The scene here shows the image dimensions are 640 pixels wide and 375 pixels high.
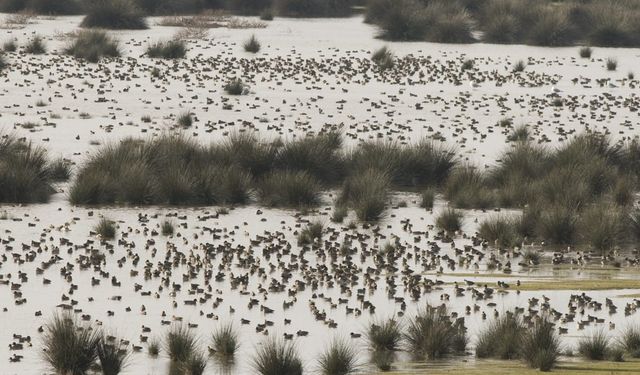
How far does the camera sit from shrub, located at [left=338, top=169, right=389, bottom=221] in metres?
18.3

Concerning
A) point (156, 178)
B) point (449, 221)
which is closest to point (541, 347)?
point (449, 221)

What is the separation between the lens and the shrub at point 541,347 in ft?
38.0

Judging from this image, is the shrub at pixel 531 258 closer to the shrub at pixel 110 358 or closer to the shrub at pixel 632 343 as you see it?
the shrub at pixel 632 343

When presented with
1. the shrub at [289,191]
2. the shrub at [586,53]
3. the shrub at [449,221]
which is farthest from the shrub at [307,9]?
the shrub at [449,221]

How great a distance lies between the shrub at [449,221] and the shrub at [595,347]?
17.2 feet

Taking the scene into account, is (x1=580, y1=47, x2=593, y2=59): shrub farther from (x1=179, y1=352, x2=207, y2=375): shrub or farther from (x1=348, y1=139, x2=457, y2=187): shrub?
(x1=179, y1=352, x2=207, y2=375): shrub

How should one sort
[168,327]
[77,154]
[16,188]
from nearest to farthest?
[168,327] → [16,188] → [77,154]

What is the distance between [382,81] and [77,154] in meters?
10.2

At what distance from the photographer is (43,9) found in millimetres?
42812

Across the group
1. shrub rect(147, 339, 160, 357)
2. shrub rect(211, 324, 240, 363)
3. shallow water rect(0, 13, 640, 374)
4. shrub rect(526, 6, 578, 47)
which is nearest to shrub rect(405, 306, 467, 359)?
shallow water rect(0, 13, 640, 374)

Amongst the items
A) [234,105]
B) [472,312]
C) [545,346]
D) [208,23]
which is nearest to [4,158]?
[234,105]

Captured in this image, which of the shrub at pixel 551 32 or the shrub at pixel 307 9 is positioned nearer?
the shrub at pixel 551 32

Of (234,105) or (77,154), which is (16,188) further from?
(234,105)

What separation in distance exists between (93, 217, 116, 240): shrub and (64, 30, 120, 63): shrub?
14.9 metres
